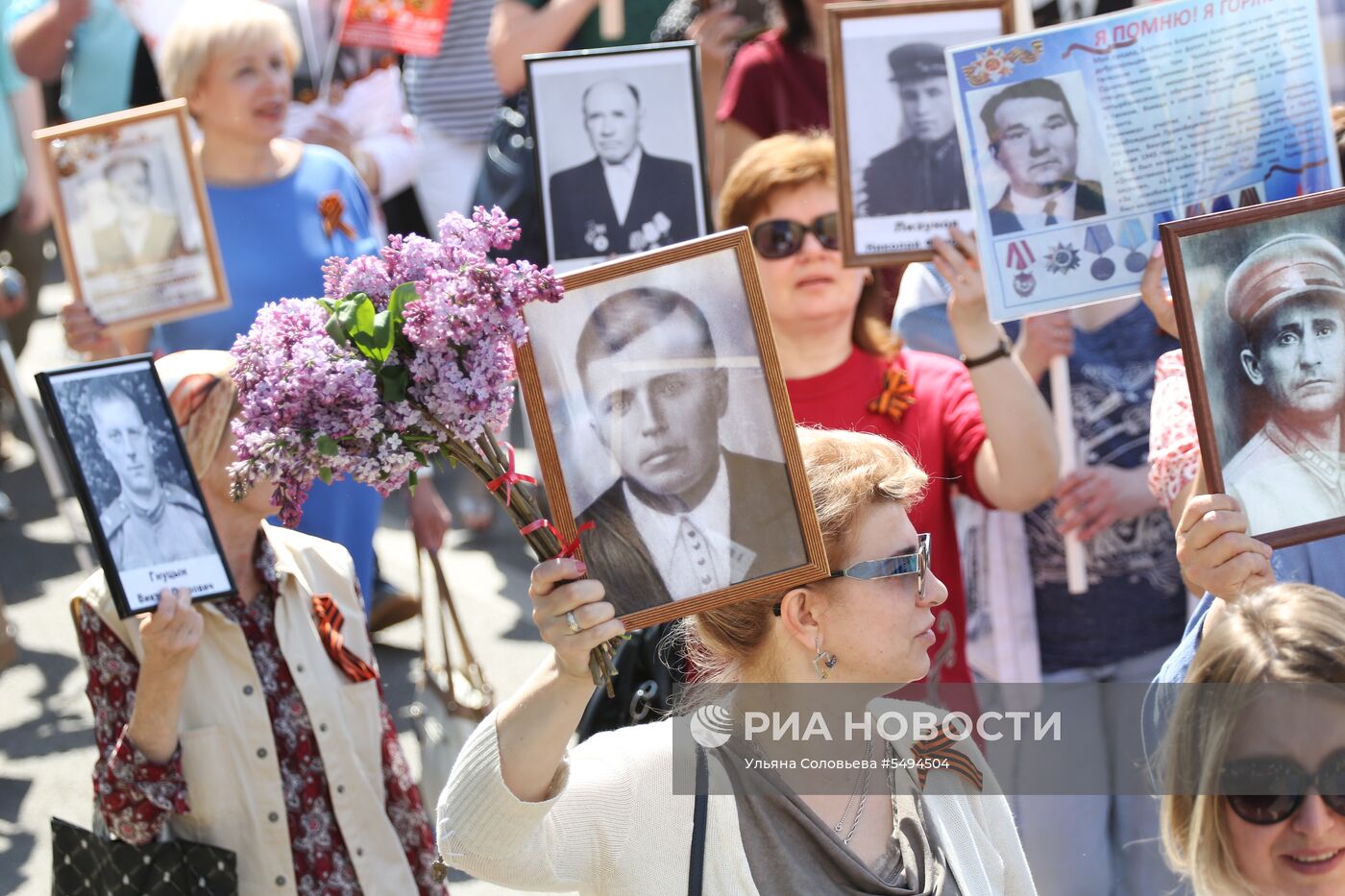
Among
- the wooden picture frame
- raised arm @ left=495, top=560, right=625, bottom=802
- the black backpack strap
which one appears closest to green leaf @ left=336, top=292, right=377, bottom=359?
raised arm @ left=495, top=560, right=625, bottom=802

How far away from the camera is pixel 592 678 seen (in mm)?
2240

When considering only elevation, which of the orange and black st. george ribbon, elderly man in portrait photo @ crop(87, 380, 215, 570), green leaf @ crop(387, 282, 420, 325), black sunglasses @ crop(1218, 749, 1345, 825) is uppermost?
green leaf @ crop(387, 282, 420, 325)

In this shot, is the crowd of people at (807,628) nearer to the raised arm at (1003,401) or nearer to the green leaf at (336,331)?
the raised arm at (1003,401)

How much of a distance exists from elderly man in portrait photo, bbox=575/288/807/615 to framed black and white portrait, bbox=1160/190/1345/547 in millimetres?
799

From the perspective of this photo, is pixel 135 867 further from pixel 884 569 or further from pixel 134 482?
pixel 884 569

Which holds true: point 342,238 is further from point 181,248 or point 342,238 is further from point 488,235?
point 488,235

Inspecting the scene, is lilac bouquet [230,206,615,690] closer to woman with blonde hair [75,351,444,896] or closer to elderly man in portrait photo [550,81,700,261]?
woman with blonde hair [75,351,444,896]

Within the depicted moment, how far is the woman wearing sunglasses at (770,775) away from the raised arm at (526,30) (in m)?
3.16

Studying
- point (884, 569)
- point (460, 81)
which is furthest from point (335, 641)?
point (460, 81)

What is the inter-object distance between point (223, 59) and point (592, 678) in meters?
2.89

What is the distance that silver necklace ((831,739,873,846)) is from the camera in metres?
2.37

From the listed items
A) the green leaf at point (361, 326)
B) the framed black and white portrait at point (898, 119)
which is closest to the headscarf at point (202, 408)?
the green leaf at point (361, 326)

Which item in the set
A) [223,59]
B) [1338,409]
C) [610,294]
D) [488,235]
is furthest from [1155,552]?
[223,59]

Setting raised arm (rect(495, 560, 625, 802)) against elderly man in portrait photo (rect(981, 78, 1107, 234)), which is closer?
raised arm (rect(495, 560, 625, 802))
